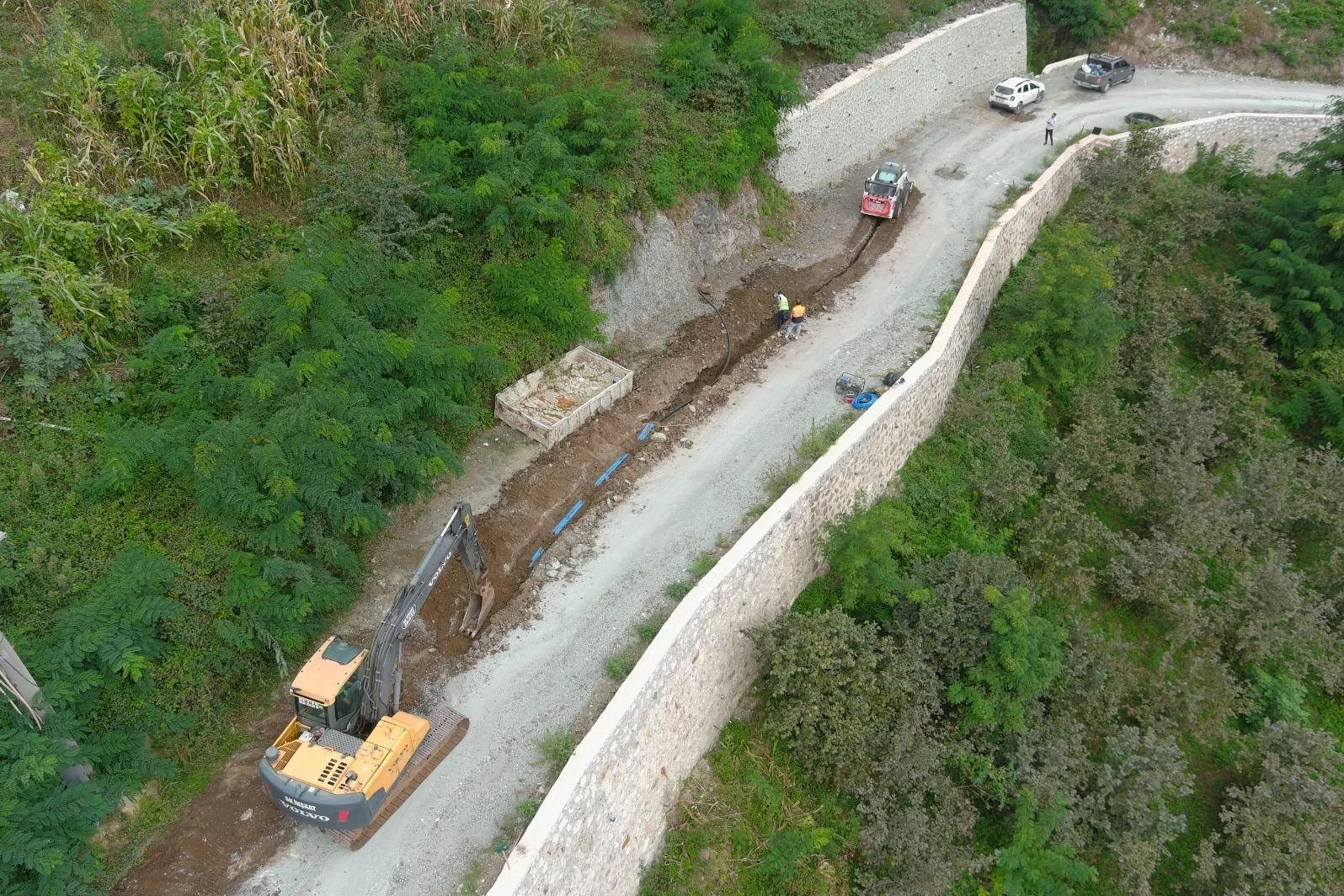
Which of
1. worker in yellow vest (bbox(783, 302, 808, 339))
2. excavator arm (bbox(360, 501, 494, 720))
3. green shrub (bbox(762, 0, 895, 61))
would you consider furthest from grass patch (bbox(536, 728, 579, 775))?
green shrub (bbox(762, 0, 895, 61))

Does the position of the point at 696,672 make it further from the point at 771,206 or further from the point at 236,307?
the point at 771,206

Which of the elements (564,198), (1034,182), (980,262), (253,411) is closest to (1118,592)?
(980,262)

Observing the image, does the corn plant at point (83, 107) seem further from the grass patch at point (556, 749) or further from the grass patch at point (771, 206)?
the grass patch at point (771, 206)

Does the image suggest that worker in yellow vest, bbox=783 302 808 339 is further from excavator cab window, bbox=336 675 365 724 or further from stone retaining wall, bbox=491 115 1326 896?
excavator cab window, bbox=336 675 365 724

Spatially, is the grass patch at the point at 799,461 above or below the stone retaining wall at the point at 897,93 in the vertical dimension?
below

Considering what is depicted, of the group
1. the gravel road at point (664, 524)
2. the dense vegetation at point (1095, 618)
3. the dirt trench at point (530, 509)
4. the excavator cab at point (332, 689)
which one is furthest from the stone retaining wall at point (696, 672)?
the excavator cab at point (332, 689)

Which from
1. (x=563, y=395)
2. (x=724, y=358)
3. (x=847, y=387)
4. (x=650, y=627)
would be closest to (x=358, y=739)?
(x=650, y=627)

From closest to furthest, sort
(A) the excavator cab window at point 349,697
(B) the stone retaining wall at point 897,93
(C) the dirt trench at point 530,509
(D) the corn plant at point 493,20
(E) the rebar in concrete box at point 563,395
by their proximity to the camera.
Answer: (C) the dirt trench at point 530,509
(A) the excavator cab window at point 349,697
(E) the rebar in concrete box at point 563,395
(D) the corn plant at point 493,20
(B) the stone retaining wall at point 897,93
